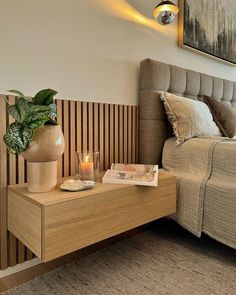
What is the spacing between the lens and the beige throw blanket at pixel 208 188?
127 cm

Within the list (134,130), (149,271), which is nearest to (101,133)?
(134,130)

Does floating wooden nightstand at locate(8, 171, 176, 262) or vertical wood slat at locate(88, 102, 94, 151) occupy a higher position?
vertical wood slat at locate(88, 102, 94, 151)

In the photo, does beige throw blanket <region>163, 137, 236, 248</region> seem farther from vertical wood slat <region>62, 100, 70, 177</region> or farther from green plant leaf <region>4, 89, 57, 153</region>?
green plant leaf <region>4, 89, 57, 153</region>

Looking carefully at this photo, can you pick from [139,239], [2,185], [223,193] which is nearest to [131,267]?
[139,239]

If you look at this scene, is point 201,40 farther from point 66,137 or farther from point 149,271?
point 149,271

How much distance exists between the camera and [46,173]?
40.3 inches

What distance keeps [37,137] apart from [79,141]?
1.39ft

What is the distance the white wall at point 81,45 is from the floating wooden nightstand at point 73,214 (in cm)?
57

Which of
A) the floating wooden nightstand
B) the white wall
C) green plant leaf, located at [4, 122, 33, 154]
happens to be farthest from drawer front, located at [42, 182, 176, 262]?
the white wall

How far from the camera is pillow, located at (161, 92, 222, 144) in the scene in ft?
5.00

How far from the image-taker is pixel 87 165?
3.95 ft

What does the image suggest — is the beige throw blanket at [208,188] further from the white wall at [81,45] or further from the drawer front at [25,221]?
the drawer front at [25,221]

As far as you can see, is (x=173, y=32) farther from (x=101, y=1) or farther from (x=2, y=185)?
(x=2, y=185)

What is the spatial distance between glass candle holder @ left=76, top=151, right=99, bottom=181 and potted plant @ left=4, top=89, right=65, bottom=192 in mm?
183
